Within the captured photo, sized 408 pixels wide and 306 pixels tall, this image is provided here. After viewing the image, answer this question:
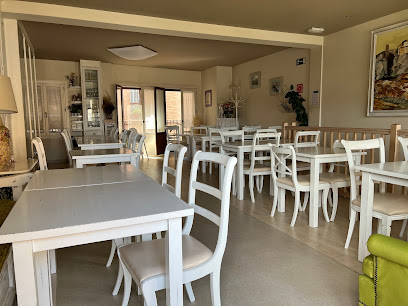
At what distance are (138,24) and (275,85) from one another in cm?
388

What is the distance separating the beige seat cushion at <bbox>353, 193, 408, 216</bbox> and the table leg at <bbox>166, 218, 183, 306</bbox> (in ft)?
5.60

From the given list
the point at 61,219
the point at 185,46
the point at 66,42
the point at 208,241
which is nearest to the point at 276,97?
the point at 185,46

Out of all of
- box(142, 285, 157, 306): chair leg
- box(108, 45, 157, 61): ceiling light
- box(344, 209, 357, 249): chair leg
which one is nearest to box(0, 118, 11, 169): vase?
box(142, 285, 157, 306): chair leg

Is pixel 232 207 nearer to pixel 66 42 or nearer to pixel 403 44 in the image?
pixel 403 44

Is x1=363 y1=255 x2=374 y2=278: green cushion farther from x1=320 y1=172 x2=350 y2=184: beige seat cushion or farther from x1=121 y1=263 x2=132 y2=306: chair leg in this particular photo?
x1=320 y1=172 x2=350 y2=184: beige seat cushion

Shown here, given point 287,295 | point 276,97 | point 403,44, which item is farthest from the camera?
point 276,97

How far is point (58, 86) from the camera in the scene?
26.5 feet

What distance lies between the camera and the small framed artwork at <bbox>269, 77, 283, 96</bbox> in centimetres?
707

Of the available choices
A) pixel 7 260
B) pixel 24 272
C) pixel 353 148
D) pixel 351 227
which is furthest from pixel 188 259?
pixel 353 148

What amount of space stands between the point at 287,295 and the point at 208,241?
1.01 meters

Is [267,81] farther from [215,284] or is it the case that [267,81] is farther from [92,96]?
[215,284]

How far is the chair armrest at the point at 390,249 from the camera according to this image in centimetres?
130

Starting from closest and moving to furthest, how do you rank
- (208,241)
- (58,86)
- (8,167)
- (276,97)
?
1. (8,167)
2. (208,241)
3. (276,97)
4. (58,86)

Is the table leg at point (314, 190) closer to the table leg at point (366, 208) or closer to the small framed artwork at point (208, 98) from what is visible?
the table leg at point (366, 208)
